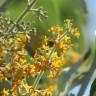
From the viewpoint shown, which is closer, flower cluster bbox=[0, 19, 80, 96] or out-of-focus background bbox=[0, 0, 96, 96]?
flower cluster bbox=[0, 19, 80, 96]

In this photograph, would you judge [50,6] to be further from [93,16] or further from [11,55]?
[11,55]

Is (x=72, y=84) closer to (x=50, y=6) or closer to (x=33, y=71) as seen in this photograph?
(x=50, y=6)

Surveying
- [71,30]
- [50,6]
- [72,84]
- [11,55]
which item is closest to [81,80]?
[72,84]

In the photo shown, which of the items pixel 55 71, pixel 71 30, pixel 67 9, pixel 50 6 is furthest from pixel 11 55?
pixel 67 9

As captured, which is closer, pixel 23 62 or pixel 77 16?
pixel 23 62

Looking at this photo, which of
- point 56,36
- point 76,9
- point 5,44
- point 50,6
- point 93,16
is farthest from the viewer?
point 76,9

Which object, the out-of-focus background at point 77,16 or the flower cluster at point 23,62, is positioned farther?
the out-of-focus background at point 77,16

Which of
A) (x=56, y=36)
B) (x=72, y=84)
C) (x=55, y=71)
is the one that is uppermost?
(x=56, y=36)

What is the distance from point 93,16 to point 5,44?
88.2 inches

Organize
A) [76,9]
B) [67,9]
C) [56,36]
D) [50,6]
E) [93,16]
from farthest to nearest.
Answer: [67,9] → [76,9] → [93,16] → [50,6] → [56,36]

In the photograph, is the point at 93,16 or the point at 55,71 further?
the point at 93,16

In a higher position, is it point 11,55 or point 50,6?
point 50,6

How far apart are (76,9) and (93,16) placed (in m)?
0.49

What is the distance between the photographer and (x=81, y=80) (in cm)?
292
